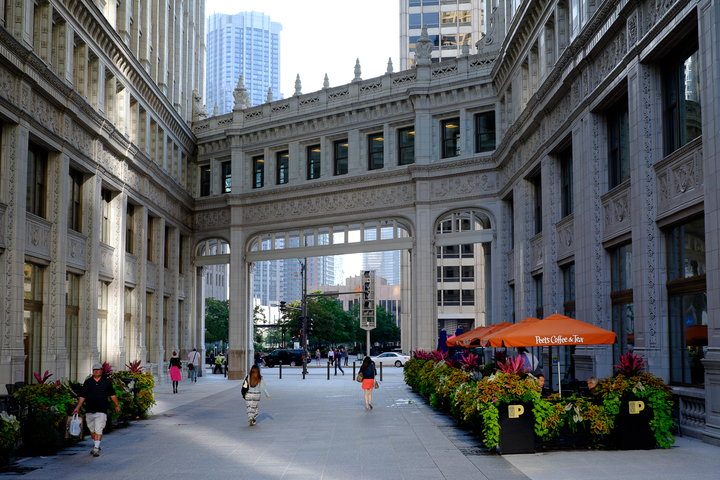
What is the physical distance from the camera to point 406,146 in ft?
131

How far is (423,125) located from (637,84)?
797 inches

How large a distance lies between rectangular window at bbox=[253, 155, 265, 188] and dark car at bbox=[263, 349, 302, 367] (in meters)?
24.5

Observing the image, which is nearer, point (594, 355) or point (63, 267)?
point (594, 355)

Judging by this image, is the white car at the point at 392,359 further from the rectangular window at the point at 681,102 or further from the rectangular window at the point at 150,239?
the rectangular window at the point at 681,102

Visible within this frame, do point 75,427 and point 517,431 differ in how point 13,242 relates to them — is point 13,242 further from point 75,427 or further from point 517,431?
point 517,431

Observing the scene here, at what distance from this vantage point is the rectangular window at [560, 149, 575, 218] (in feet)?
86.3

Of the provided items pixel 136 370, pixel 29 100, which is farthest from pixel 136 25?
pixel 136 370

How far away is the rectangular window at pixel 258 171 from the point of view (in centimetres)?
4544

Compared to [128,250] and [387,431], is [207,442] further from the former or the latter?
[128,250]

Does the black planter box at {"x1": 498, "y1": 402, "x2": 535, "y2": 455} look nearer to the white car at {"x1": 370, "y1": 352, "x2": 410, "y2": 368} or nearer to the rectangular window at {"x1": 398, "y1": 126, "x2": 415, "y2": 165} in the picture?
the rectangular window at {"x1": 398, "y1": 126, "x2": 415, "y2": 165}

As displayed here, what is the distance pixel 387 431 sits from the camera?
18.3m

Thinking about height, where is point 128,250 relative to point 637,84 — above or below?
below

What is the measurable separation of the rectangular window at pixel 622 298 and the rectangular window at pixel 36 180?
18567mm

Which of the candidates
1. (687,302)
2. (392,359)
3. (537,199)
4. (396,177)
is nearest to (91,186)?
(396,177)
